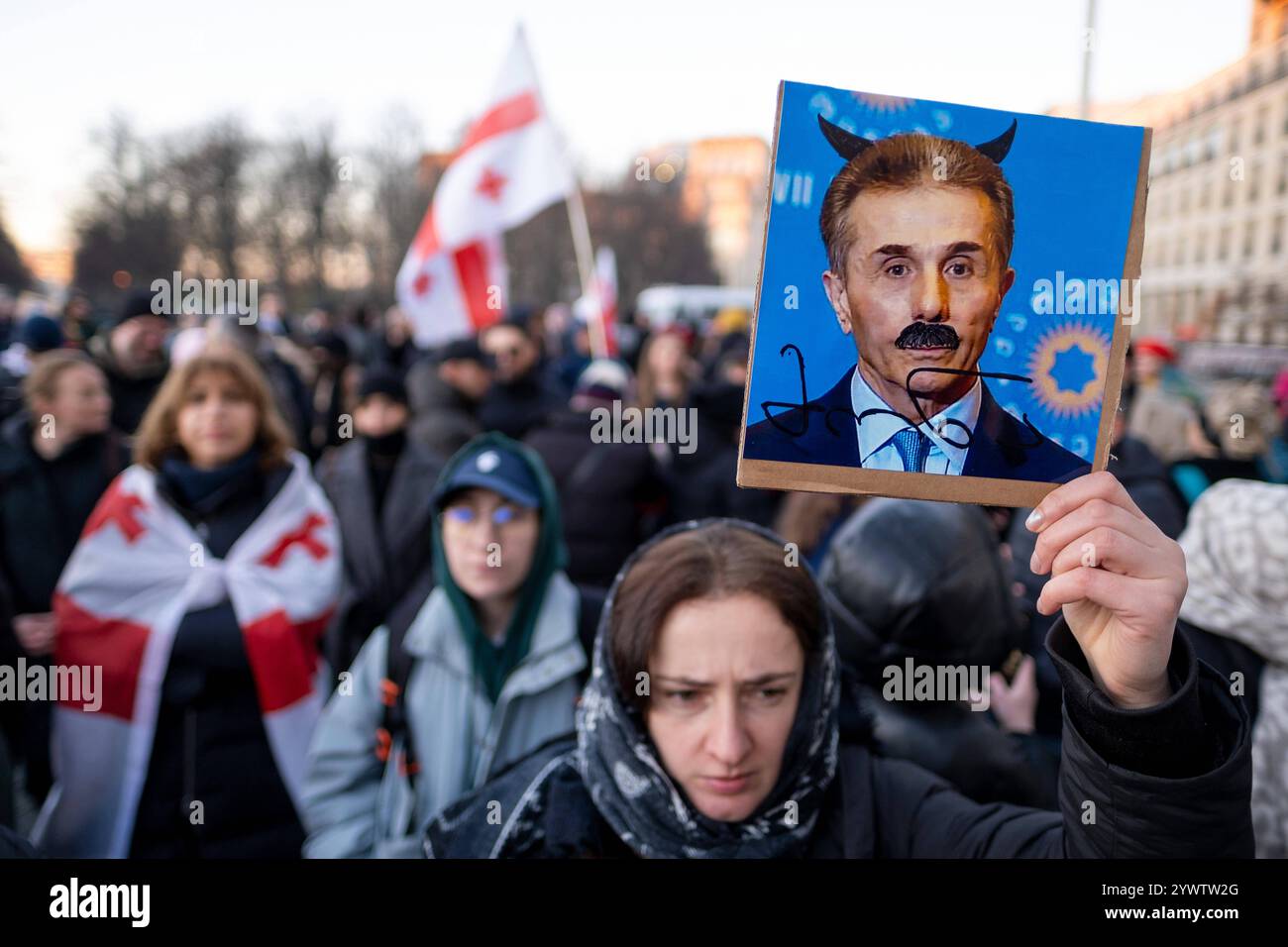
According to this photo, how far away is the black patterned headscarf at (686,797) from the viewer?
144cm

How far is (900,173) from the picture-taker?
3.63 ft

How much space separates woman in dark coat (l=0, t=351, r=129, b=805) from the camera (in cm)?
342

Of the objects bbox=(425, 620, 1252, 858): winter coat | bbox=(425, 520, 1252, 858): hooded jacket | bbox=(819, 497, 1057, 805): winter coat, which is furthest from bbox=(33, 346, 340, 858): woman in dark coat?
bbox=(819, 497, 1057, 805): winter coat

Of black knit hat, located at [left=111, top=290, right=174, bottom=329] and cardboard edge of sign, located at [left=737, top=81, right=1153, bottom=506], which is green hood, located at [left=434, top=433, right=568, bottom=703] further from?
black knit hat, located at [left=111, top=290, right=174, bottom=329]

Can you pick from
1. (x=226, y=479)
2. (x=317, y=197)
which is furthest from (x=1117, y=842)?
(x=317, y=197)

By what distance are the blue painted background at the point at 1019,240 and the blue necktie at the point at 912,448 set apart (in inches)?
4.5

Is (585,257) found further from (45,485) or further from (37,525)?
(37,525)

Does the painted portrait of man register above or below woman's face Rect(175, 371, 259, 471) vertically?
above

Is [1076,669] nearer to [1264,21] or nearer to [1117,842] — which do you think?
[1117,842]

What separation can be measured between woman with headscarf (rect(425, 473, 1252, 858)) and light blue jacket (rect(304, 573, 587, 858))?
0.45m

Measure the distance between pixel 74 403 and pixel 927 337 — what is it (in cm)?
367

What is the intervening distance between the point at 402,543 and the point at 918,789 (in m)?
2.64

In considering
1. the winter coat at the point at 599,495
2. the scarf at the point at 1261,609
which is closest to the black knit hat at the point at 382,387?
the winter coat at the point at 599,495

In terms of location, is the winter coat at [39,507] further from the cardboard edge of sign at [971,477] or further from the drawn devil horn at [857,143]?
the drawn devil horn at [857,143]
